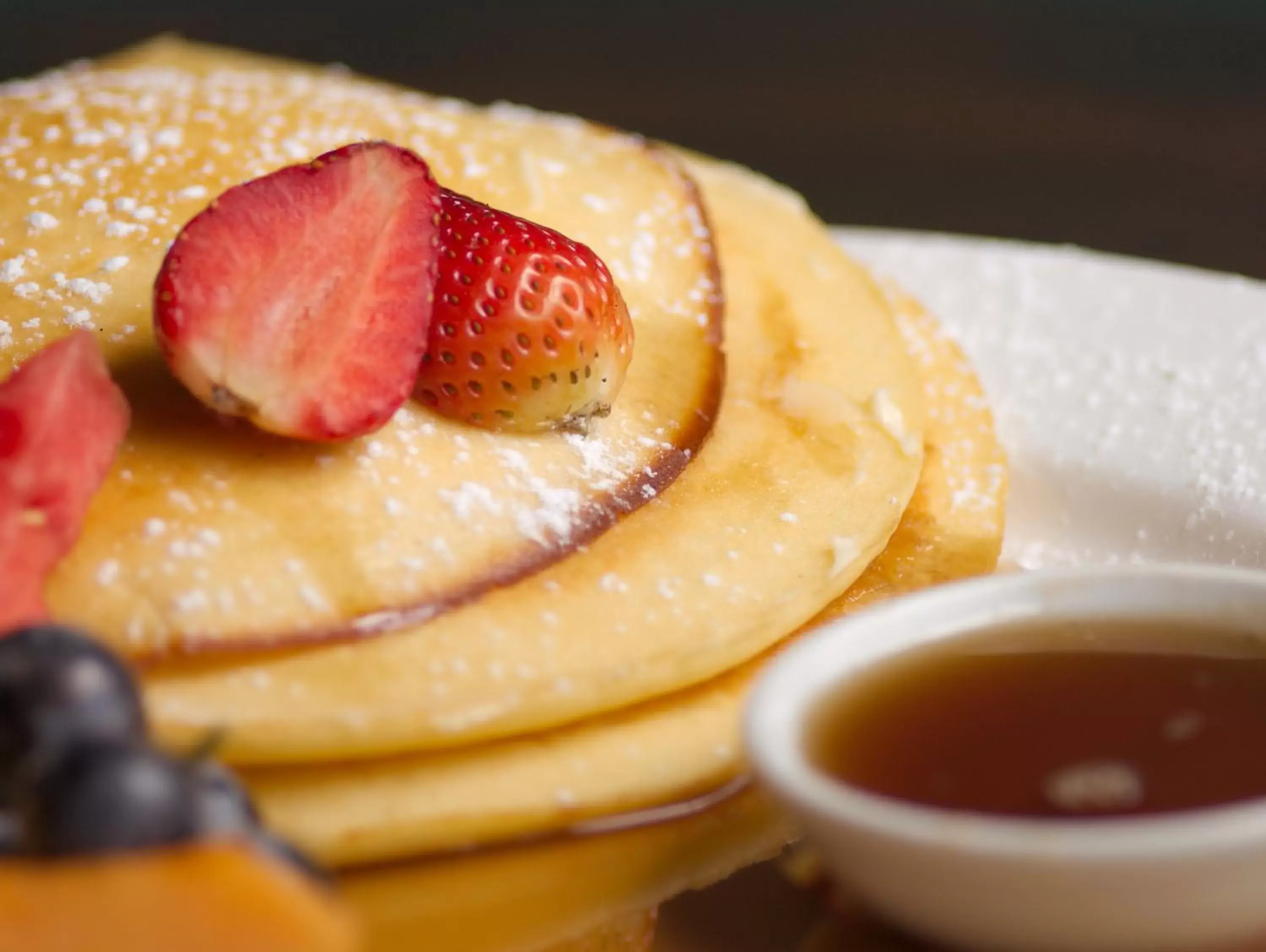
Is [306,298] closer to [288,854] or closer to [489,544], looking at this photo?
[489,544]

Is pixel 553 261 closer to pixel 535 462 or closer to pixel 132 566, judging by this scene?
pixel 535 462

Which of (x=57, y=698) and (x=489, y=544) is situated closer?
(x=57, y=698)

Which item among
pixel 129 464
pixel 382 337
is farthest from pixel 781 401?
pixel 129 464

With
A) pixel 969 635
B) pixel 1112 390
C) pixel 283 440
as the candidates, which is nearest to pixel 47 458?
pixel 283 440

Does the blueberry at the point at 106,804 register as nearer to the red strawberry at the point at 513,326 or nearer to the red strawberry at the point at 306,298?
the red strawberry at the point at 306,298

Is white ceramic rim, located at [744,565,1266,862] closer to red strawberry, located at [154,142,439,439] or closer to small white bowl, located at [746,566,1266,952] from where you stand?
small white bowl, located at [746,566,1266,952]

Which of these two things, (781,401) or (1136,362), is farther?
(1136,362)
